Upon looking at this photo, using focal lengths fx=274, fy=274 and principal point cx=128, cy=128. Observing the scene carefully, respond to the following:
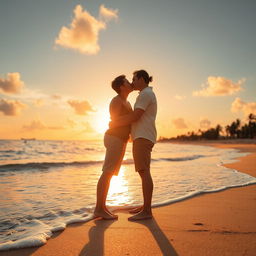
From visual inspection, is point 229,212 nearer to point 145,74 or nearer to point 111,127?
point 111,127

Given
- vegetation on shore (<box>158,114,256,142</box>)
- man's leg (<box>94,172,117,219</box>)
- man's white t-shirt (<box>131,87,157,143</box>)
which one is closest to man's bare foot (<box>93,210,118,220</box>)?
man's leg (<box>94,172,117,219</box>)

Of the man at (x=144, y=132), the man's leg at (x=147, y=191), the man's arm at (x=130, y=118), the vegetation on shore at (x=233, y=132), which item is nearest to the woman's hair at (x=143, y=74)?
the man at (x=144, y=132)

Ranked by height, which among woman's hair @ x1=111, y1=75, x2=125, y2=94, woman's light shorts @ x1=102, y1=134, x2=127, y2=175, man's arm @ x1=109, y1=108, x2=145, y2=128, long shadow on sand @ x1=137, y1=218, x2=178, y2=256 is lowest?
long shadow on sand @ x1=137, y1=218, x2=178, y2=256

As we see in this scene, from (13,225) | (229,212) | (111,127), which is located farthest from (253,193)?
(13,225)

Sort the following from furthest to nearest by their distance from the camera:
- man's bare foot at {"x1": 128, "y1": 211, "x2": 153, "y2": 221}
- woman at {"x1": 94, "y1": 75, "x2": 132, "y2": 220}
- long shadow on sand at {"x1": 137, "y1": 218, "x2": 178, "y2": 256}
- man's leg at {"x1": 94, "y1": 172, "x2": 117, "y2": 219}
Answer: woman at {"x1": 94, "y1": 75, "x2": 132, "y2": 220}
man's leg at {"x1": 94, "y1": 172, "x2": 117, "y2": 219}
man's bare foot at {"x1": 128, "y1": 211, "x2": 153, "y2": 221}
long shadow on sand at {"x1": 137, "y1": 218, "x2": 178, "y2": 256}

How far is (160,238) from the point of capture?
3051mm

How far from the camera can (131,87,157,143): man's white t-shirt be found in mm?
4094

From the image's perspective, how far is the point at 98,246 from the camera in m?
2.82

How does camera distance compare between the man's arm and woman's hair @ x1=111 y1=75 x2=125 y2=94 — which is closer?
the man's arm

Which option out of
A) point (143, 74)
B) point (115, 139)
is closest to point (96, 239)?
point (115, 139)

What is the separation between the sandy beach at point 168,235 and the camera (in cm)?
268

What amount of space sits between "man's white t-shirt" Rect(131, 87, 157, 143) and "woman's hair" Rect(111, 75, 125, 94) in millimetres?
412

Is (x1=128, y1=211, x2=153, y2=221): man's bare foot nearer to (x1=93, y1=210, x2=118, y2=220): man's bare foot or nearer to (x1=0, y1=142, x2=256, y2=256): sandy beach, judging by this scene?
(x1=0, y1=142, x2=256, y2=256): sandy beach

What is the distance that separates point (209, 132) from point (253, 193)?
14893 cm
